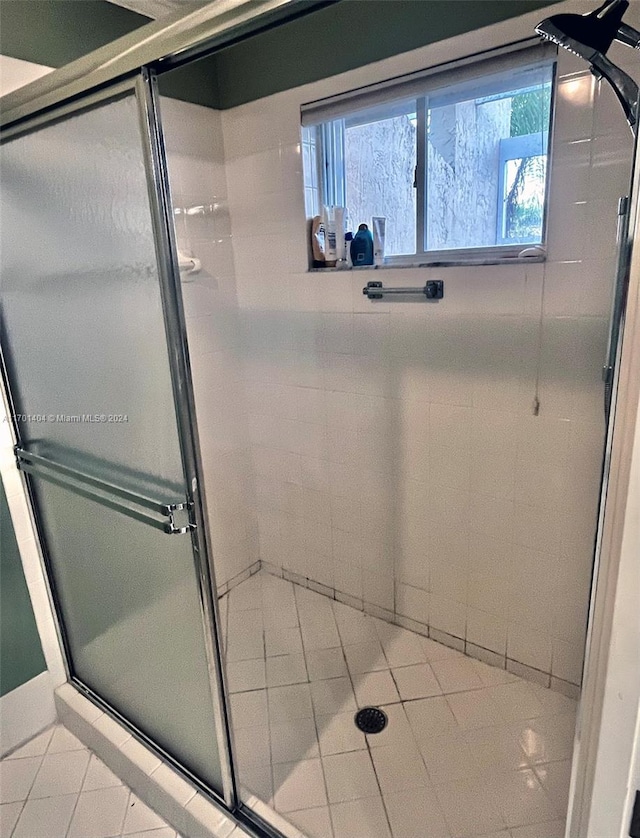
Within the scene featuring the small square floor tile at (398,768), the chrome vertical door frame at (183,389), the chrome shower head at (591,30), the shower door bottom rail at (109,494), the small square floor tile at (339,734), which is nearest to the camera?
the chrome shower head at (591,30)

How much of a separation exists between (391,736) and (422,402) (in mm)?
1047

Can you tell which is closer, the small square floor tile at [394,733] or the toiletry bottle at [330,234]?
the small square floor tile at [394,733]

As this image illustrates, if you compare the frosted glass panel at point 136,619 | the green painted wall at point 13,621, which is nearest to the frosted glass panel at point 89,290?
the frosted glass panel at point 136,619

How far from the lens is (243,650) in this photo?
79.6 inches

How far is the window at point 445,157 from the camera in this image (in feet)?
4.98

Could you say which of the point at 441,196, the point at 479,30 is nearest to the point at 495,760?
the point at 441,196

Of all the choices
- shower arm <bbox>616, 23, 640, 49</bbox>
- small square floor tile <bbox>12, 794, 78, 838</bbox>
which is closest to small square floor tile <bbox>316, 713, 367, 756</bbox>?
small square floor tile <bbox>12, 794, 78, 838</bbox>

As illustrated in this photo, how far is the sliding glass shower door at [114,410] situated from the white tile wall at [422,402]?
2.43 feet

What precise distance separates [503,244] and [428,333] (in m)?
0.34

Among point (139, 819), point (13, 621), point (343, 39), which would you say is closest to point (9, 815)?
point (139, 819)

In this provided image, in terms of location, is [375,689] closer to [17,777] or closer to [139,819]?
[139,819]

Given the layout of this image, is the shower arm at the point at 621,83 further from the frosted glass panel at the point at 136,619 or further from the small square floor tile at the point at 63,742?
the small square floor tile at the point at 63,742

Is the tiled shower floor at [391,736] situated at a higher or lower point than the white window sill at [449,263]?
lower

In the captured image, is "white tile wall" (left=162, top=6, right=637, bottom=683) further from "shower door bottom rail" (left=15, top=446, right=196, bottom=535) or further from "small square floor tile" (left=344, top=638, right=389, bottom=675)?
"shower door bottom rail" (left=15, top=446, right=196, bottom=535)
